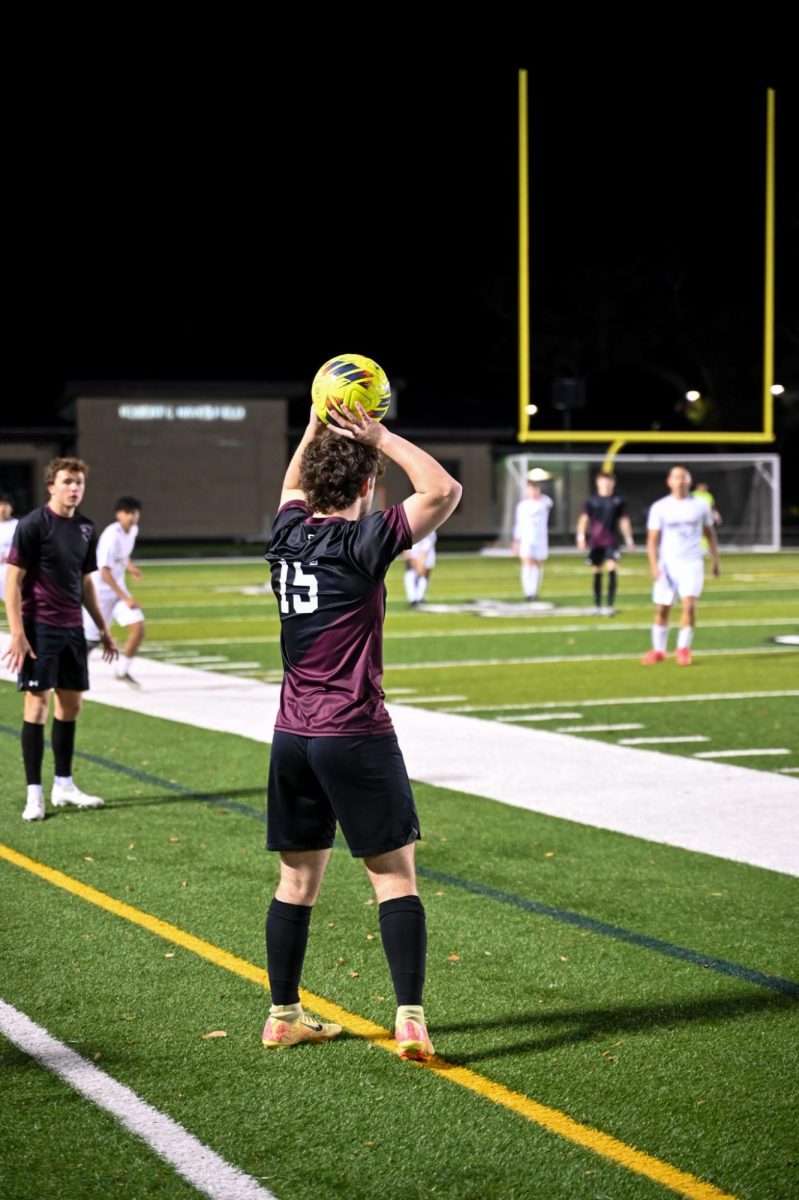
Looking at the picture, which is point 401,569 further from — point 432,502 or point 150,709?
point 432,502

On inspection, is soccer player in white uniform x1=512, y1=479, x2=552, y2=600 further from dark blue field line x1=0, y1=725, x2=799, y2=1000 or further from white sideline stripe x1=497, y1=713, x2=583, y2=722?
dark blue field line x1=0, y1=725, x2=799, y2=1000

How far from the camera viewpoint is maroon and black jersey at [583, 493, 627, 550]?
71.4ft

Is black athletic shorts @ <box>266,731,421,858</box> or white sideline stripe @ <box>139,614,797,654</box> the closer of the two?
black athletic shorts @ <box>266,731,421,858</box>

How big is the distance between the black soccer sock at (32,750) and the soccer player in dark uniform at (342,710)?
389 cm

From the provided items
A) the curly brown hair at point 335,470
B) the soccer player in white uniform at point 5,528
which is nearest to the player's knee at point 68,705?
the curly brown hair at point 335,470

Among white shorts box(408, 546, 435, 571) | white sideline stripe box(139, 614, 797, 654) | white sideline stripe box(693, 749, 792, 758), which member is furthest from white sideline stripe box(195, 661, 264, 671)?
white shorts box(408, 546, 435, 571)

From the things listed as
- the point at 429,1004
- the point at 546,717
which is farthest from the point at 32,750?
the point at 546,717

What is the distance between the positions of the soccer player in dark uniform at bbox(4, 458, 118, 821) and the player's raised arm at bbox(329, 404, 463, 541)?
12.9ft

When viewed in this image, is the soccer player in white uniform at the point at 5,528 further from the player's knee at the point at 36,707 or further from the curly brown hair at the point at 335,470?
the curly brown hair at the point at 335,470

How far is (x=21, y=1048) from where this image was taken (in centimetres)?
464

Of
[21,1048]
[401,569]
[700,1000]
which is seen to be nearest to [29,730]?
[21,1048]

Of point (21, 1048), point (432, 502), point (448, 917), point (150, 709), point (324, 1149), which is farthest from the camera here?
point (150, 709)

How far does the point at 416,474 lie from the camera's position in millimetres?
4363

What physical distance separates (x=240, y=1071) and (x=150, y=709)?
812 cm
